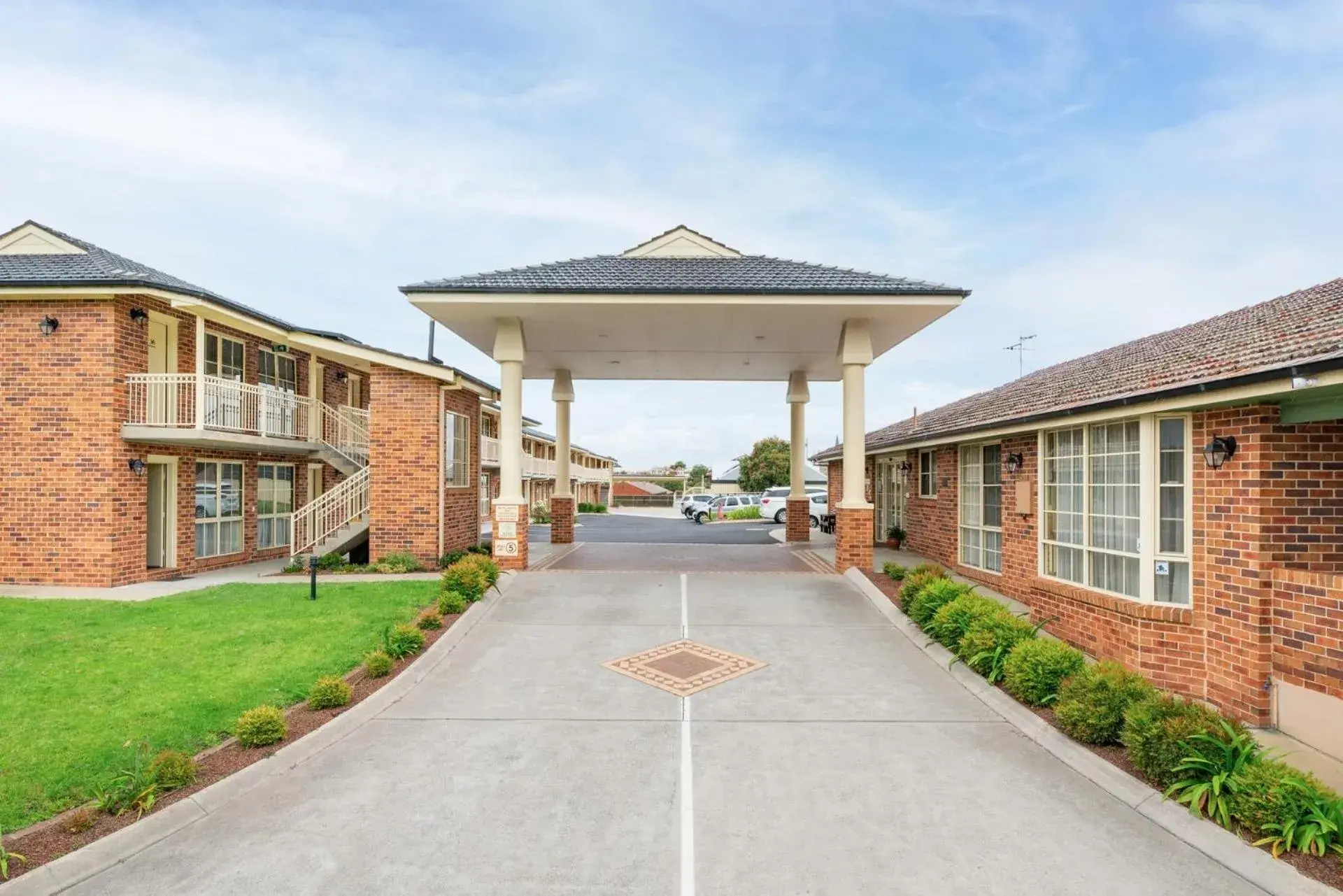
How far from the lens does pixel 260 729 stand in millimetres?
5527

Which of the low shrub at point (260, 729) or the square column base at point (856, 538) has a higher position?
the square column base at point (856, 538)

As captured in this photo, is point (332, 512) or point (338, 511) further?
point (338, 511)

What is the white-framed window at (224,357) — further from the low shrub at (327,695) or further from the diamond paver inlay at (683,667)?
the diamond paver inlay at (683,667)

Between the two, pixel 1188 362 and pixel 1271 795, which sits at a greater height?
pixel 1188 362

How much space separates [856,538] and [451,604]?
745cm

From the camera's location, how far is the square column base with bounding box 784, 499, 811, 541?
19594 mm

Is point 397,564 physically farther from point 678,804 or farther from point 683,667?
point 678,804

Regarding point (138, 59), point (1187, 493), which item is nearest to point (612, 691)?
point (1187, 493)

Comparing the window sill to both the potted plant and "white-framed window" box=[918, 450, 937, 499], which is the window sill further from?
the potted plant

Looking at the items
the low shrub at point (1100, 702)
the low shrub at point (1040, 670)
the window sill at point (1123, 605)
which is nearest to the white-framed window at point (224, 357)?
the low shrub at point (1040, 670)

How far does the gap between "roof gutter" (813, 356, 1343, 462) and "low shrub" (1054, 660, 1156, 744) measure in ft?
8.77

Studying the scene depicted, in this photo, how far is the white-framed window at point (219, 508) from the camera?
14133mm

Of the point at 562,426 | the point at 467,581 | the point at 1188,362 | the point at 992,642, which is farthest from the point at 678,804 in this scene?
the point at 562,426

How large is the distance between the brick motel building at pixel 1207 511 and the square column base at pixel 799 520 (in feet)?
30.2
